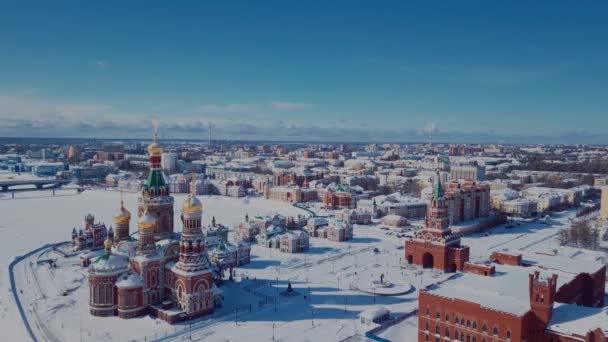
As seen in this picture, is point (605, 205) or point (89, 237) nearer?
point (89, 237)

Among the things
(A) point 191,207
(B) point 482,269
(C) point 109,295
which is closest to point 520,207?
(B) point 482,269

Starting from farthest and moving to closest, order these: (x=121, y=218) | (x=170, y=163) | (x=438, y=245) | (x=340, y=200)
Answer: (x=170, y=163) → (x=340, y=200) → (x=438, y=245) → (x=121, y=218)

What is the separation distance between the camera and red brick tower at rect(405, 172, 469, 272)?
40.2 metres

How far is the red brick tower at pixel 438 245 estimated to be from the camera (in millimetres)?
40219

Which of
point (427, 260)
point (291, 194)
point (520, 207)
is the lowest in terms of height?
point (427, 260)

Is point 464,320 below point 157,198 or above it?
below

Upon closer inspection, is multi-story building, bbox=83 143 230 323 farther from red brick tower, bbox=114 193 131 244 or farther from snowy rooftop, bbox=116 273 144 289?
red brick tower, bbox=114 193 131 244

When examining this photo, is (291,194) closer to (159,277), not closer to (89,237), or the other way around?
(89,237)

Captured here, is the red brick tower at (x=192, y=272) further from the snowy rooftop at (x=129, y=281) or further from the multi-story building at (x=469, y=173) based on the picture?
the multi-story building at (x=469, y=173)

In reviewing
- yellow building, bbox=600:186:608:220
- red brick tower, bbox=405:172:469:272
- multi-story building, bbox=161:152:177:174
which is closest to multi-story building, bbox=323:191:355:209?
red brick tower, bbox=405:172:469:272

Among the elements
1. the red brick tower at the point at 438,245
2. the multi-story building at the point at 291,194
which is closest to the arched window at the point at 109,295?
the red brick tower at the point at 438,245

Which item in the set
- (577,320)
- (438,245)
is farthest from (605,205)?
(577,320)

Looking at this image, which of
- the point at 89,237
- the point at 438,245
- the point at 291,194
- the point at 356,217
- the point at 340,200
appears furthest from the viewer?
the point at 291,194

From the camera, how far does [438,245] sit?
40500 millimetres
